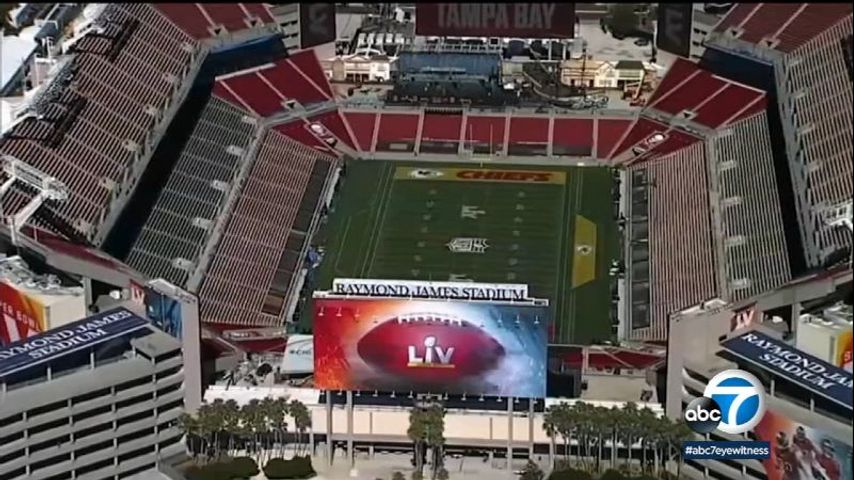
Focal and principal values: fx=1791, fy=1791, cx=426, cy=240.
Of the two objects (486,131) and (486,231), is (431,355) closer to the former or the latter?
(486,231)

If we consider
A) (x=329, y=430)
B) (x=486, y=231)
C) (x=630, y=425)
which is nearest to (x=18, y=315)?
(x=329, y=430)

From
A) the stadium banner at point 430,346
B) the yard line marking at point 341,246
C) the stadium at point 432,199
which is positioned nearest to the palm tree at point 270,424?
the stadium at point 432,199

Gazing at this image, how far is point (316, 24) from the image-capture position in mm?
88438

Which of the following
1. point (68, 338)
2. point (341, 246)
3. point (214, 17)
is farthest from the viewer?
point (214, 17)

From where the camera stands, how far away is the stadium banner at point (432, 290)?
177ft

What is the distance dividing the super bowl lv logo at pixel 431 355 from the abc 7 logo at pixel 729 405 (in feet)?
24.3

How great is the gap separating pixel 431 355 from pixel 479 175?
26513 mm

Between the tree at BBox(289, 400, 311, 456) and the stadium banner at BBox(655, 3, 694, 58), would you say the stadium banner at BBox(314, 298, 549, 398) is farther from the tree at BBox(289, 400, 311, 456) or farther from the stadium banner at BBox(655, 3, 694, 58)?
the stadium banner at BBox(655, 3, 694, 58)

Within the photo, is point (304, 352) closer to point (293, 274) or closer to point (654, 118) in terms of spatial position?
point (293, 274)

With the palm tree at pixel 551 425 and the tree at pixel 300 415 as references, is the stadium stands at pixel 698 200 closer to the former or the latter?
the palm tree at pixel 551 425

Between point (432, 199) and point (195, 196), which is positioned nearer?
point (195, 196)

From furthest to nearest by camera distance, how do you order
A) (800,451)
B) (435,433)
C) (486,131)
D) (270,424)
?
(486,131), (270,424), (435,433), (800,451)

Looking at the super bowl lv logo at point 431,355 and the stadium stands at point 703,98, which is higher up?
the stadium stands at point 703,98

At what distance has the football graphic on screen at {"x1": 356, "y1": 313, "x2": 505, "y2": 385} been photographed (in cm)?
5316
